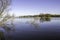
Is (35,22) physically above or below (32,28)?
above

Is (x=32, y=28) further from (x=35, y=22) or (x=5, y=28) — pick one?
(x=5, y=28)

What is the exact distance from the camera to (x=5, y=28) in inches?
92.3

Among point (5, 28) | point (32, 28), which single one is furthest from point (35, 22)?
point (5, 28)

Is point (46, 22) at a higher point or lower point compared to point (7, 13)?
lower

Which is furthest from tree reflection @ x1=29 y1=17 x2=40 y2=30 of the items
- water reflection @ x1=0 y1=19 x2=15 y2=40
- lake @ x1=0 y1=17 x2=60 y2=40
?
water reflection @ x1=0 y1=19 x2=15 y2=40

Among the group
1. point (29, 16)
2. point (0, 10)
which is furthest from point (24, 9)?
point (0, 10)

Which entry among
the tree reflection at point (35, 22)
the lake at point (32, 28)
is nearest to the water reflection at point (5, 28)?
the lake at point (32, 28)

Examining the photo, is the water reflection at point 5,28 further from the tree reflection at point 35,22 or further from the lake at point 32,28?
the tree reflection at point 35,22

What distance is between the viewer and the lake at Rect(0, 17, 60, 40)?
7.28ft

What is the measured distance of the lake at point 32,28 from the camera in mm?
2219

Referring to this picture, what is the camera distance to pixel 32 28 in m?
2.27

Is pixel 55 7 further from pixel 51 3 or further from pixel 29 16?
pixel 29 16

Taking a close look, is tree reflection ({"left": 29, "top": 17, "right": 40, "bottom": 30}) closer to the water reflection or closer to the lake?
the lake

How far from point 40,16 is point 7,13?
69 centimetres
